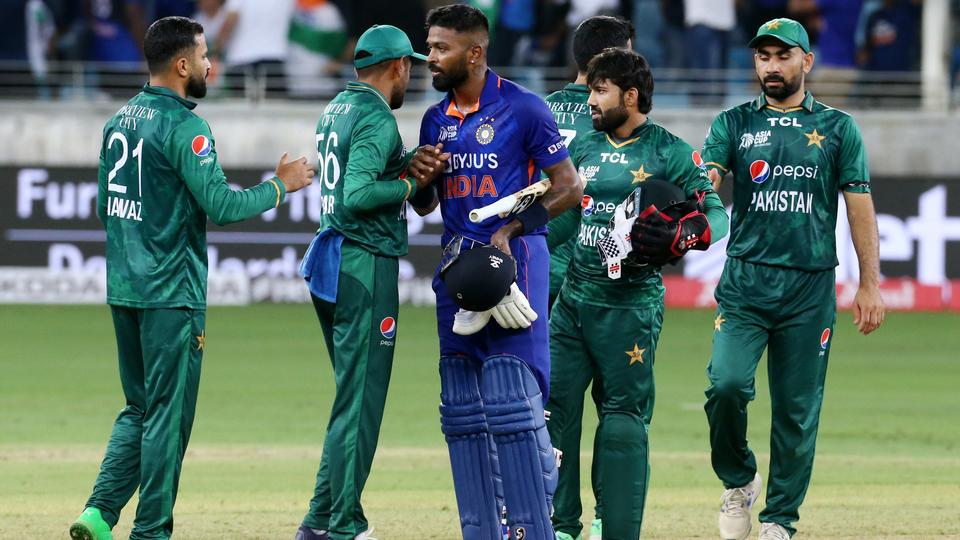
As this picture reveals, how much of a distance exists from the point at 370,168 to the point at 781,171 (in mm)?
2202

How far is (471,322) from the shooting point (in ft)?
22.0

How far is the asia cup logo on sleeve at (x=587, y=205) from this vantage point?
7742 mm

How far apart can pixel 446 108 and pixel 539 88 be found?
1478 centimetres

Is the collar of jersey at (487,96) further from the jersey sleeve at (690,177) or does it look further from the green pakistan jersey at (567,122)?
the green pakistan jersey at (567,122)

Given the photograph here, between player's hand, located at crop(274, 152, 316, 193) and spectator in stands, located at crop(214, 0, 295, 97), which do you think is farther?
spectator in stands, located at crop(214, 0, 295, 97)

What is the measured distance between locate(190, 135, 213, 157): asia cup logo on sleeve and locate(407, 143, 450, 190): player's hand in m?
0.92

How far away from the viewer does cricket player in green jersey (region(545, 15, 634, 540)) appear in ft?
25.3

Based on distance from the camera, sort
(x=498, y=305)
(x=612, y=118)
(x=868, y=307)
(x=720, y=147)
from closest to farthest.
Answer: (x=498, y=305) → (x=612, y=118) → (x=868, y=307) → (x=720, y=147)

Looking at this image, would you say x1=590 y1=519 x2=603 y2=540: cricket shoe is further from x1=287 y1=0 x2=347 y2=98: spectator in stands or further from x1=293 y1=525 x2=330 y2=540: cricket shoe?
x1=287 y1=0 x2=347 y2=98: spectator in stands

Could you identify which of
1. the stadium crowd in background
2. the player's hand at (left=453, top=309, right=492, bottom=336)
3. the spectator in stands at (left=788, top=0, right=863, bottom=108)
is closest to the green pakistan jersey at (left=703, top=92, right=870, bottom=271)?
the player's hand at (left=453, top=309, right=492, bottom=336)

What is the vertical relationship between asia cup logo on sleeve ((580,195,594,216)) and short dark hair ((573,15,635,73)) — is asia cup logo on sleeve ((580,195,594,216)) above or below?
below

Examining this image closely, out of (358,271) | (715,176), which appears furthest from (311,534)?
(715,176)

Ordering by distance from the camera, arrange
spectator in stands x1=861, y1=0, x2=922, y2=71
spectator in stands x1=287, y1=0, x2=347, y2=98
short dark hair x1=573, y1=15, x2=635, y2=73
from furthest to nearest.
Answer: spectator in stands x1=861, y1=0, x2=922, y2=71 → spectator in stands x1=287, y1=0, x2=347, y2=98 → short dark hair x1=573, y1=15, x2=635, y2=73

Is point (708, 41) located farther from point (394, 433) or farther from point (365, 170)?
point (365, 170)
